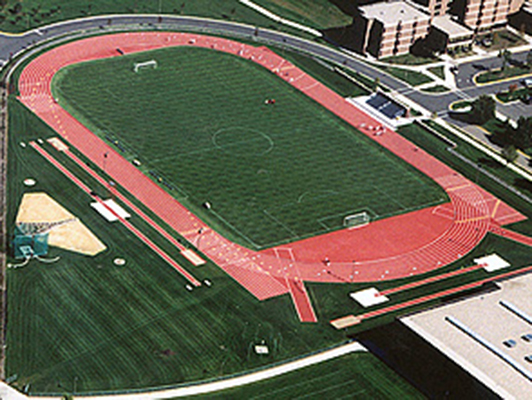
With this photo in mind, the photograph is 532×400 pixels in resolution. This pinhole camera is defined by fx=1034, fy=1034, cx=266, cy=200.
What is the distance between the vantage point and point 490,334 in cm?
16275

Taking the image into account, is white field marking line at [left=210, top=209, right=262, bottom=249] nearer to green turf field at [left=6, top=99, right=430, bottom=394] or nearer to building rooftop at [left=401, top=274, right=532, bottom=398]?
green turf field at [left=6, top=99, right=430, bottom=394]

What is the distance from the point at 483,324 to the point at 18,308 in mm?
75257

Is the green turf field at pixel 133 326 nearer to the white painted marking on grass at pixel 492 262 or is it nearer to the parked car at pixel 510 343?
the parked car at pixel 510 343

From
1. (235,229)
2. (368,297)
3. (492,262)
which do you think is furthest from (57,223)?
(492,262)

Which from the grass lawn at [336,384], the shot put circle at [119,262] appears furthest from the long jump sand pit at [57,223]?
the grass lawn at [336,384]

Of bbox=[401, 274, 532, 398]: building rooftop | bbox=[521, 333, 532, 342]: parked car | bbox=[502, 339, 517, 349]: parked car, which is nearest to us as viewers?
bbox=[401, 274, 532, 398]: building rooftop

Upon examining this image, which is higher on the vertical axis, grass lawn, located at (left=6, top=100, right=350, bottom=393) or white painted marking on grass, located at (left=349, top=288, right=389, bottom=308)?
white painted marking on grass, located at (left=349, top=288, right=389, bottom=308)

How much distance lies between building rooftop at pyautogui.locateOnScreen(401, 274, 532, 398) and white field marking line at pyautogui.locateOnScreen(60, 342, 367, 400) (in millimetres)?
11979

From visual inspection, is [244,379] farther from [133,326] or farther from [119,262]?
[119,262]

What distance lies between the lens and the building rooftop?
154125mm

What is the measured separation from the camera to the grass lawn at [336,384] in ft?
520

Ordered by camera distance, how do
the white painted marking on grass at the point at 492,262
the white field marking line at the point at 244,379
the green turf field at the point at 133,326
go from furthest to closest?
the white painted marking on grass at the point at 492,262 < the green turf field at the point at 133,326 < the white field marking line at the point at 244,379

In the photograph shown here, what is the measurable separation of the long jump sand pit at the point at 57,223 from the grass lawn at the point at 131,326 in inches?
81.5

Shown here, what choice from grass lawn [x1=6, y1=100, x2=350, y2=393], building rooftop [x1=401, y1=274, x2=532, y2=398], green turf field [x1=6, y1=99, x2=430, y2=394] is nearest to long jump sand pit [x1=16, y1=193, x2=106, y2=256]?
grass lawn [x1=6, y1=100, x2=350, y2=393]
